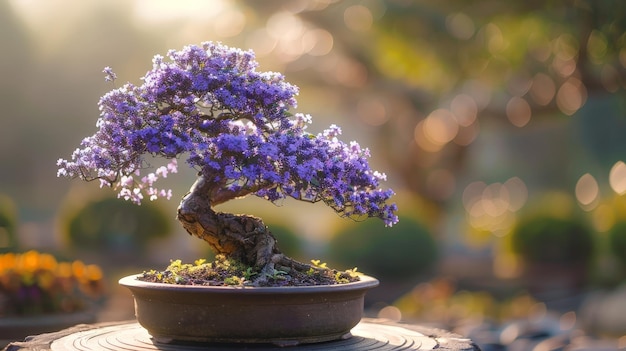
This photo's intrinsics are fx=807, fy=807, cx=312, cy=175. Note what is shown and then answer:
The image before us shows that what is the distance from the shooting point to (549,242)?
1541 cm

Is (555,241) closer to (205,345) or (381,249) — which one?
(381,249)

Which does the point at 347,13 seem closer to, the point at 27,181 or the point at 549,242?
the point at 549,242

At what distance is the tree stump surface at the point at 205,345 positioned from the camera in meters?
3.85

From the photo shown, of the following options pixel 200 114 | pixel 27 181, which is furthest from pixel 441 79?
pixel 27 181

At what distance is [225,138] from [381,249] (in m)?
11.5

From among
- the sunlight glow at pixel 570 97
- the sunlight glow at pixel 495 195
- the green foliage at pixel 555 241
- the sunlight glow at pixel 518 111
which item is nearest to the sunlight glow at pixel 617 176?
the sunlight glow at pixel 518 111

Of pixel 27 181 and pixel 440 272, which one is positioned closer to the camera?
pixel 440 272

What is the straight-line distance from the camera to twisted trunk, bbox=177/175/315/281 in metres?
4.25

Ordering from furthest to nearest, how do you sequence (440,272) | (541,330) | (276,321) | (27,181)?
(27,181) < (440,272) < (541,330) < (276,321)

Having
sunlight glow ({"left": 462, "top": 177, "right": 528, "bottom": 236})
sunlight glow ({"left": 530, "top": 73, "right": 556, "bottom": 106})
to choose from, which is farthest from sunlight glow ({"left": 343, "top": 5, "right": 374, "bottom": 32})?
sunlight glow ({"left": 462, "top": 177, "right": 528, "bottom": 236})

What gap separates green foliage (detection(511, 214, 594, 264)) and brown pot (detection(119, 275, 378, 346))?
1221 centimetres

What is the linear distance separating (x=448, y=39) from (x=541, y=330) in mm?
7782

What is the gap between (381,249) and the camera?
15.1 meters

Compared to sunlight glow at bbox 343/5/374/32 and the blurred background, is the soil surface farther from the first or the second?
sunlight glow at bbox 343/5/374/32
